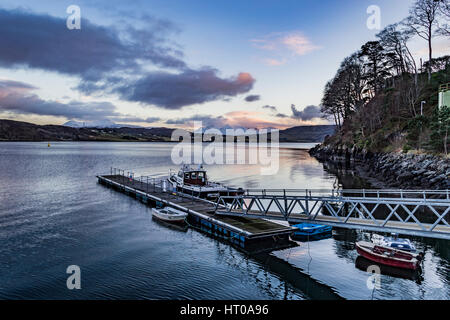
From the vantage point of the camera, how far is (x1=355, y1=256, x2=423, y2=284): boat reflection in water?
55.5 feet

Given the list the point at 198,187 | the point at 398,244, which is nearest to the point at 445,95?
the point at 398,244

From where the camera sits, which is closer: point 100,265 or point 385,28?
point 100,265

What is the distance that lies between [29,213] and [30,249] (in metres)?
12.0

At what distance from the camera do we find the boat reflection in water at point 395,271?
55.5 feet

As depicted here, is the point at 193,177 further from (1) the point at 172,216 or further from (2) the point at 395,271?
(2) the point at 395,271

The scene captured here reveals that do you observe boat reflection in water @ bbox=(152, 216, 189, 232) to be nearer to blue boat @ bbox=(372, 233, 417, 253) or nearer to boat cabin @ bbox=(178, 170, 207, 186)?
boat cabin @ bbox=(178, 170, 207, 186)

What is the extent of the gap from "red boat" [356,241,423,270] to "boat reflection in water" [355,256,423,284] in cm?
21

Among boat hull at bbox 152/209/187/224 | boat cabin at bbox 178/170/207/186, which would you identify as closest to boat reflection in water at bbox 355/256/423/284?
boat hull at bbox 152/209/187/224

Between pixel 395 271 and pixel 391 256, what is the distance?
936mm
